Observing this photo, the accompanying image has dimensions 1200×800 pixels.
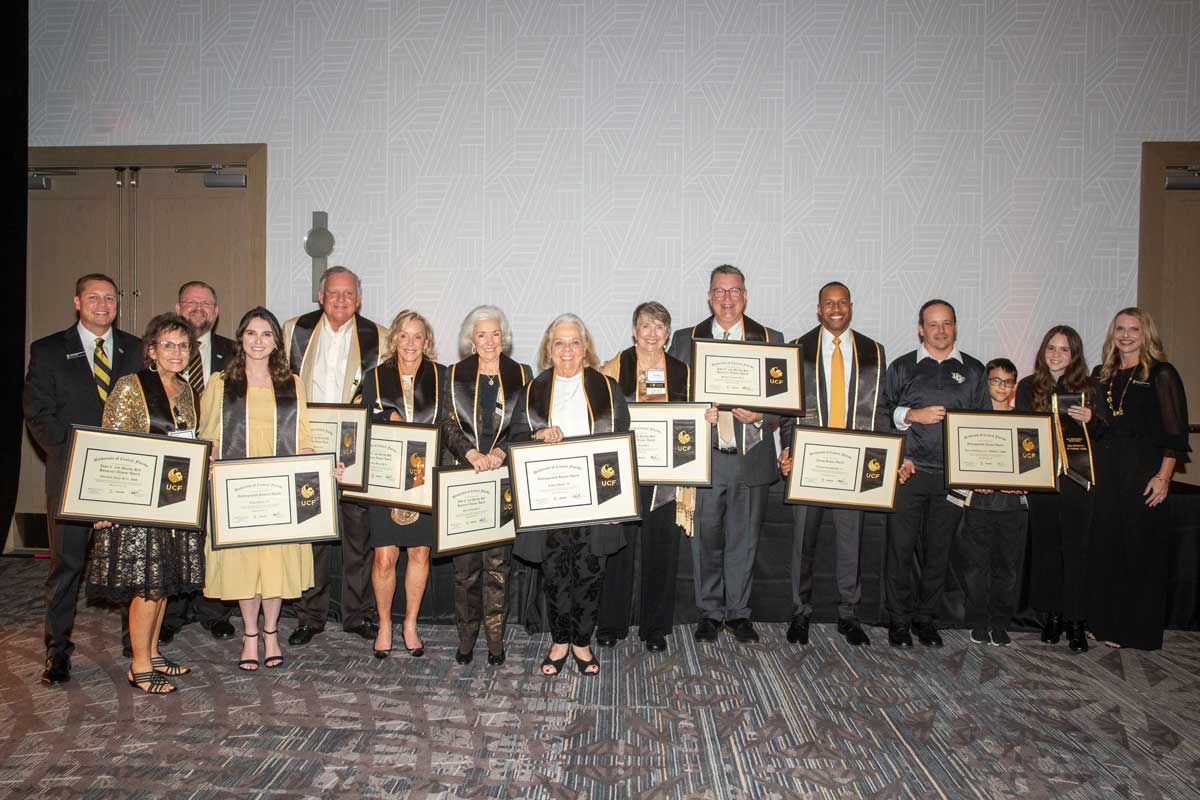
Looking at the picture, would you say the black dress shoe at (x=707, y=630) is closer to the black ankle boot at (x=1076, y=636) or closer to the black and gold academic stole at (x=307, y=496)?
the black ankle boot at (x=1076, y=636)

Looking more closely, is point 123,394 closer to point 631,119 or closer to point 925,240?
point 631,119

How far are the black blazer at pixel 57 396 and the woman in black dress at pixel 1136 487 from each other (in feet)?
17.6

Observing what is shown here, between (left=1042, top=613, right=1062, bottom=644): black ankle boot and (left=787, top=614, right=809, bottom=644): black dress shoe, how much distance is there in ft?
4.45

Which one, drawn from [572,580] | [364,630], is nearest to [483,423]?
[572,580]

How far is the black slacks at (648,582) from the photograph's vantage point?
170 inches

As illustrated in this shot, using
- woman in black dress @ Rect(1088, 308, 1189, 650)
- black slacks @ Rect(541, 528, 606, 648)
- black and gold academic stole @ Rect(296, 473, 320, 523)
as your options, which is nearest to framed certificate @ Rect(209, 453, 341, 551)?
black and gold academic stole @ Rect(296, 473, 320, 523)

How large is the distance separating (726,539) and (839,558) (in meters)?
0.68

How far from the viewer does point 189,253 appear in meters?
5.93

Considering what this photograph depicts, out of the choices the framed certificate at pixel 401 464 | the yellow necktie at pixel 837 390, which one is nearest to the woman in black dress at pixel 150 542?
the framed certificate at pixel 401 464

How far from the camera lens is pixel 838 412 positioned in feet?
15.1

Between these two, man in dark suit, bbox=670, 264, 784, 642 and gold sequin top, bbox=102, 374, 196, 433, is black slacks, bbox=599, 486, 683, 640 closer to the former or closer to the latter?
man in dark suit, bbox=670, 264, 784, 642

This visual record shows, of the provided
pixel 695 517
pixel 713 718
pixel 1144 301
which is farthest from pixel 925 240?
pixel 713 718

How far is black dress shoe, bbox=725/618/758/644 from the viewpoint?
441 cm

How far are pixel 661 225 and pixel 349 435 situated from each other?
2.70m
